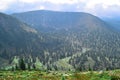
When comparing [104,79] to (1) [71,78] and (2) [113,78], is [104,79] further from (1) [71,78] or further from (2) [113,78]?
(1) [71,78]

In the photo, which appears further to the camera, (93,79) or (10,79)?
(10,79)

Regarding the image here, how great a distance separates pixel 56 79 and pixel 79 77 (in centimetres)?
343

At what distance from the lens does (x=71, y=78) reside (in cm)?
3547

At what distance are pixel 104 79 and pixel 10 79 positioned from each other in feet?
46.6

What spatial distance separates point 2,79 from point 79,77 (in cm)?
1062

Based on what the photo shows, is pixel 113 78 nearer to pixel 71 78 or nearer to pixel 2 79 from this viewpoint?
pixel 71 78

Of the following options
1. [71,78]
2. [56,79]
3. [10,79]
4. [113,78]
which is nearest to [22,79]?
[10,79]

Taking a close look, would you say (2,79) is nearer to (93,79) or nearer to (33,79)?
(33,79)

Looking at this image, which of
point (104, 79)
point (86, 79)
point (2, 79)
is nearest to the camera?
point (104, 79)

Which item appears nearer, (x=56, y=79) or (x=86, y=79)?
(x=86, y=79)

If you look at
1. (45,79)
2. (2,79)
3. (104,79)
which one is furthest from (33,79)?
(104,79)

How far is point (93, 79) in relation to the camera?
32094mm

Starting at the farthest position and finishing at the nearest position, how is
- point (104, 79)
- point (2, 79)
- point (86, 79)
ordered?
point (2, 79)
point (86, 79)
point (104, 79)

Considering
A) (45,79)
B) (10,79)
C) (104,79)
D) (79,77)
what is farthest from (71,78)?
(10,79)
